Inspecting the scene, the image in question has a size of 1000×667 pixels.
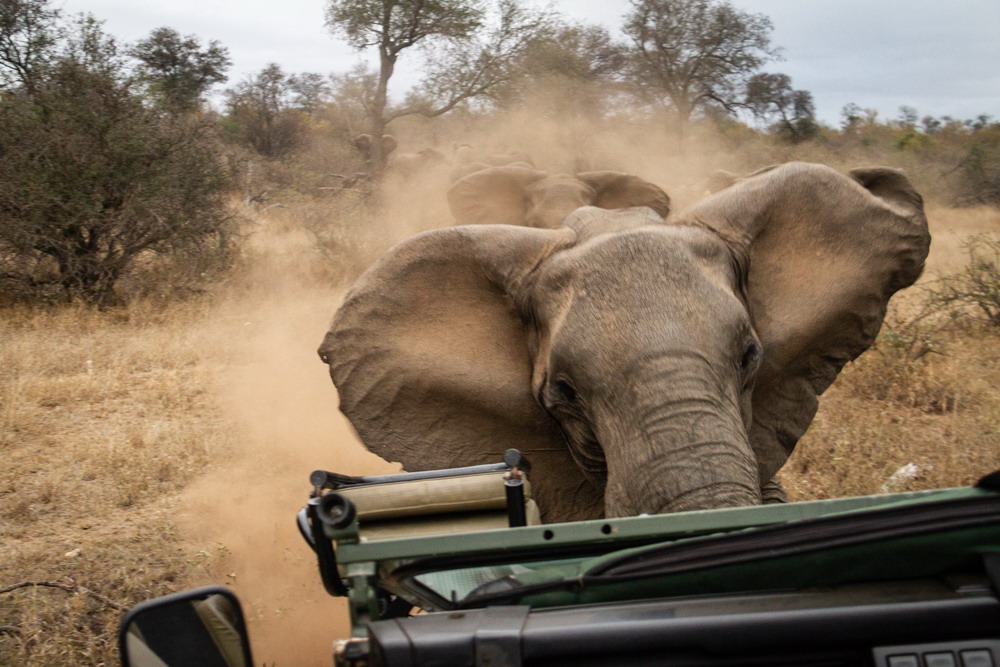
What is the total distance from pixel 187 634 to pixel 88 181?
32.9 feet

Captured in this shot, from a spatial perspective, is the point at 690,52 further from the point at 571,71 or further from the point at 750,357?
the point at 750,357

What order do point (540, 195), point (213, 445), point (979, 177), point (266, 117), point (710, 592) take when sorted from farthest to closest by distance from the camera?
point (266, 117) < point (979, 177) < point (213, 445) < point (540, 195) < point (710, 592)

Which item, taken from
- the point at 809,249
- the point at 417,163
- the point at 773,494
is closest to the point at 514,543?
the point at 809,249

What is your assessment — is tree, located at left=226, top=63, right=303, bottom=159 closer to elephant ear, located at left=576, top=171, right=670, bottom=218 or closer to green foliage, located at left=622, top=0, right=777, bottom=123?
green foliage, located at left=622, top=0, right=777, bottom=123

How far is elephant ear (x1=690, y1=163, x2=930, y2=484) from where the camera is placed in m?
3.64

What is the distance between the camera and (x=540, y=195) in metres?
5.30

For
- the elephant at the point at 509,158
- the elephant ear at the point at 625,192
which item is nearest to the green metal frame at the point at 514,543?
the elephant ear at the point at 625,192

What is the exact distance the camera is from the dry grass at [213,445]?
4555 millimetres

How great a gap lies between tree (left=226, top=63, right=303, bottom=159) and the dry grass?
59.4 feet

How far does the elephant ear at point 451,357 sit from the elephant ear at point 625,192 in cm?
139

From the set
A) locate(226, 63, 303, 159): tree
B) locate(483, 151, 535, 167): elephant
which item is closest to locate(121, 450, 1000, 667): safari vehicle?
locate(483, 151, 535, 167): elephant

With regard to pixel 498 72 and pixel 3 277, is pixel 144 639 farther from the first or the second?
pixel 498 72

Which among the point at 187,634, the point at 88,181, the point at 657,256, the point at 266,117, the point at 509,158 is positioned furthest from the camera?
the point at 266,117

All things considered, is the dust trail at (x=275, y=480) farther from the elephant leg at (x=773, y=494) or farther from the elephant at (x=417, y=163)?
the elephant at (x=417, y=163)
